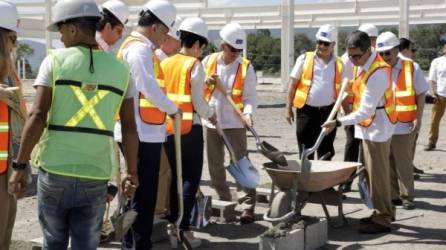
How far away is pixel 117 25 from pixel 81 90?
1.90 m

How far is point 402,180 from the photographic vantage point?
7.42 meters

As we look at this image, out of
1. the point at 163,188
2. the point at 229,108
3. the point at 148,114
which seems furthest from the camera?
the point at 229,108

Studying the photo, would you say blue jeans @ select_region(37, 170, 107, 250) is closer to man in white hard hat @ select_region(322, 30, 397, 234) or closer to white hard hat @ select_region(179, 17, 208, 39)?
white hard hat @ select_region(179, 17, 208, 39)

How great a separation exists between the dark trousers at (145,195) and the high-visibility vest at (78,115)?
4.78 ft

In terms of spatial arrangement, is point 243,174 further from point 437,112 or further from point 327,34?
point 437,112

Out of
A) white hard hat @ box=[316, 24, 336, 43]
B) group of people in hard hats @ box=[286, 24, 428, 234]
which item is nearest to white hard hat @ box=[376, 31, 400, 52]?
group of people in hard hats @ box=[286, 24, 428, 234]

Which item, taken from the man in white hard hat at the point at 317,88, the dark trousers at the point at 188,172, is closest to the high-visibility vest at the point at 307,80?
the man in white hard hat at the point at 317,88

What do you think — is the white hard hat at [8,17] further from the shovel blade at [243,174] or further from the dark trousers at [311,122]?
the dark trousers at [311,122]

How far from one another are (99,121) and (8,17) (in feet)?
Answer: 3.42

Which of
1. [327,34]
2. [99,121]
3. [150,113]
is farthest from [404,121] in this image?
[99,121]

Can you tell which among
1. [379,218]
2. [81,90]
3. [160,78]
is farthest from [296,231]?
[81,90]

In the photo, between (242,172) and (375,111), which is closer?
(375,111)

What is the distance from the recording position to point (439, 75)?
1219 centimetres

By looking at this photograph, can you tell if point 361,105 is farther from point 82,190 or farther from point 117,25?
point 82,190
